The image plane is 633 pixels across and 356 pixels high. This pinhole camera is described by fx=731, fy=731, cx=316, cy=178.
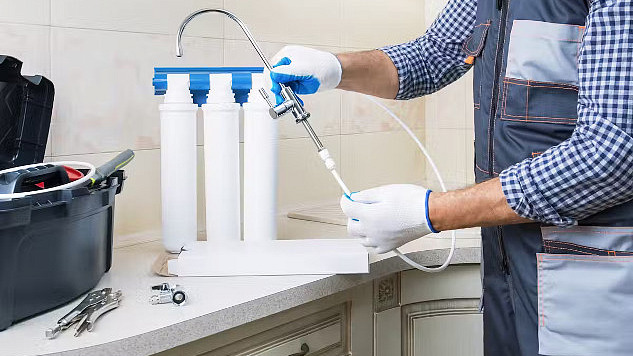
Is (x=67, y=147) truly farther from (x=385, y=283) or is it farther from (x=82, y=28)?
(x=385, y=283)

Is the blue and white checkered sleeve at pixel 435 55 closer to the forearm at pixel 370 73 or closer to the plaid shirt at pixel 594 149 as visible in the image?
the forearm at pixel 370 73

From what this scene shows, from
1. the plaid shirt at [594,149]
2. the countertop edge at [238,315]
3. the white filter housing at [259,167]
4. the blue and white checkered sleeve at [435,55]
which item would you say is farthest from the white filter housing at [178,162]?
the plaid shirt at [594,149]

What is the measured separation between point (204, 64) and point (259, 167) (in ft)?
1.30

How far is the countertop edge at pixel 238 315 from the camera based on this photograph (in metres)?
1.00

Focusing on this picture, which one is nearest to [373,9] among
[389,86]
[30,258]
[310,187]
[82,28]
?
[310,187]

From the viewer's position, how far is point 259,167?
4.98 feet

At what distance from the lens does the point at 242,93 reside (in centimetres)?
153

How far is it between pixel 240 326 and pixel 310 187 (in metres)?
0.94

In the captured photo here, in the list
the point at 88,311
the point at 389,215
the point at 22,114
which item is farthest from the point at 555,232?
the point at 22,114

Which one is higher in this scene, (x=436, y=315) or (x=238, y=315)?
(x=238, y=315)

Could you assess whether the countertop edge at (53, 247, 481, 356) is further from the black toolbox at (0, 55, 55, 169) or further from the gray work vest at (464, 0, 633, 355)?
the black toolbox at (0, 55, 55, 169)

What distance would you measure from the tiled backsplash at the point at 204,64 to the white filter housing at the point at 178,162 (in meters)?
0.20

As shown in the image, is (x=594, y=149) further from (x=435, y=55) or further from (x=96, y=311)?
(x=96, y=311)

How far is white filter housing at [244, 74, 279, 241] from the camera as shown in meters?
1.51
